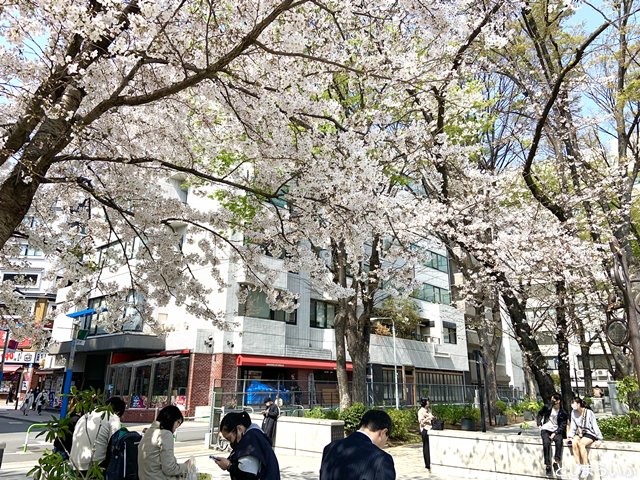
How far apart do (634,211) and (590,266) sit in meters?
4.10

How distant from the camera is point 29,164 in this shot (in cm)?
452

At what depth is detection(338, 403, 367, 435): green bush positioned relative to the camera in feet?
44.8

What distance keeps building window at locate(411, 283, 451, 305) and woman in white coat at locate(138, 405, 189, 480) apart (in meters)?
29.7

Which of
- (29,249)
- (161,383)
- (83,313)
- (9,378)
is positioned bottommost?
(161,383)

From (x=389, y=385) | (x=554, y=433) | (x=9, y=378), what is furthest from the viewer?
(x=9, y=378)

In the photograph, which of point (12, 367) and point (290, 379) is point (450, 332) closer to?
point (290, 379)

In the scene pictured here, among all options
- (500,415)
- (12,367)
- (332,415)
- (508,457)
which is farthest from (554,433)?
(12,367)

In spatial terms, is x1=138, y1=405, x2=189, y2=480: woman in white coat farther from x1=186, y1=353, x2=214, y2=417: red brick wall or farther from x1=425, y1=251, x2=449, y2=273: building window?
x1=425, y1=251, x2=449, y2=273: building window

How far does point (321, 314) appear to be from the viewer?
26984mm

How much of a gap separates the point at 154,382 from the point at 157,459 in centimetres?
2007

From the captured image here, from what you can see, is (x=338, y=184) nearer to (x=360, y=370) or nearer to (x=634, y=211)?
(x=360, y=370)

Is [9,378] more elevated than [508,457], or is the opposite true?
[9,378]

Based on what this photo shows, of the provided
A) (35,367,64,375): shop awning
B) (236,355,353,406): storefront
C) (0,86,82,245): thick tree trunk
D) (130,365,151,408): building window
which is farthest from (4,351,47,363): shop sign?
(0,86,82,245): thick tree trunk

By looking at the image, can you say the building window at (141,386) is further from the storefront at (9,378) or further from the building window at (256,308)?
the storefront at (9,378)
